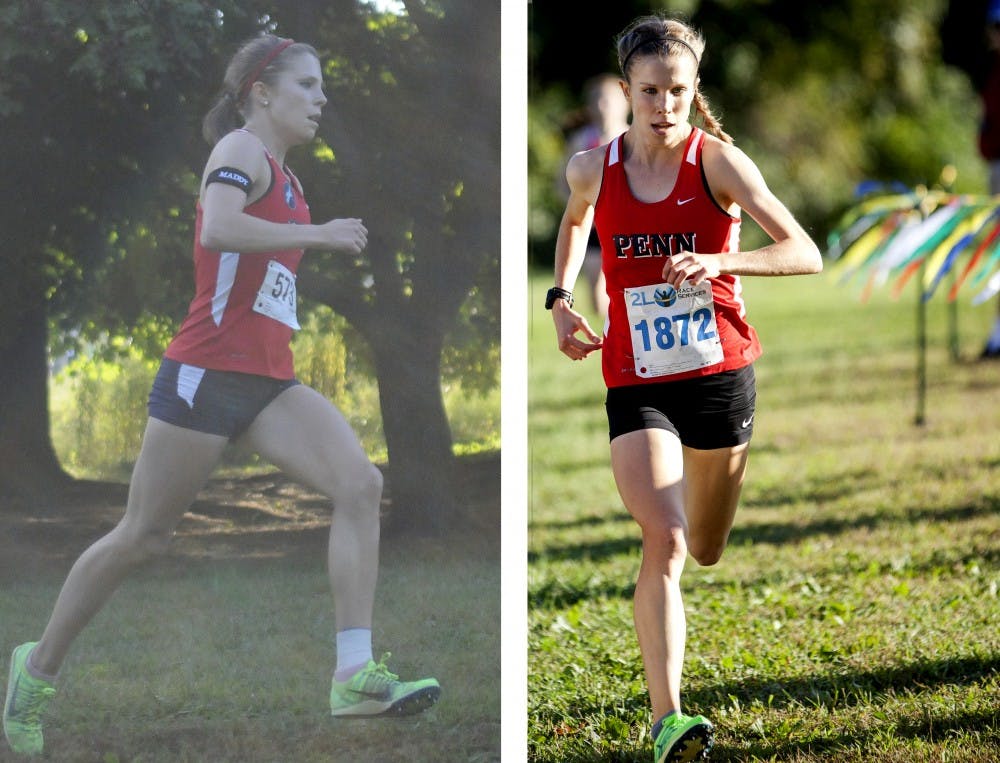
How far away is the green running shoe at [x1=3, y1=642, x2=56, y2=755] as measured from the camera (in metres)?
3.63

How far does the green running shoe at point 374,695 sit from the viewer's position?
362cm

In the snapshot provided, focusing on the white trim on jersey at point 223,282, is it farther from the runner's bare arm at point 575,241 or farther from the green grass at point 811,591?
the green grass at point 811,591

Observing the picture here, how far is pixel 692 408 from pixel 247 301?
1.33 meters

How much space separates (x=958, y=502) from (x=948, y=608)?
74.7 inches

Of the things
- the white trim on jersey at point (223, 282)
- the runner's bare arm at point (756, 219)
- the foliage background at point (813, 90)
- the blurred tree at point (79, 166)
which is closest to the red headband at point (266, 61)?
the blurred tree at point (79, 166)

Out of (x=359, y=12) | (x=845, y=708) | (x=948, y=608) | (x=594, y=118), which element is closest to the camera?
(x=359, y=12)

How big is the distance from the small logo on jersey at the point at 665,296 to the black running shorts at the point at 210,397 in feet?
3.50

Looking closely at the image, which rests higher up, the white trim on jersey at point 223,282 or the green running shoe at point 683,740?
the white trim on jersey at point 223,282

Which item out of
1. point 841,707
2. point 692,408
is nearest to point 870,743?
point 841,707

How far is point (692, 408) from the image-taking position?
3.96m

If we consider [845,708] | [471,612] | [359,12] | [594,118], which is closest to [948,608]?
[845,708]

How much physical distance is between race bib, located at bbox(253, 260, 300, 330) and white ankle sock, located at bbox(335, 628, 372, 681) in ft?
2.78

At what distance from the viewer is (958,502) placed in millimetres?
7066

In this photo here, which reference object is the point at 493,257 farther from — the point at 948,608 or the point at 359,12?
the point at 948,608
